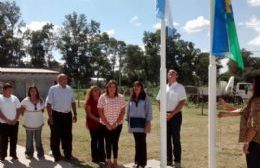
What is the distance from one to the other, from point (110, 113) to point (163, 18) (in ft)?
7.60

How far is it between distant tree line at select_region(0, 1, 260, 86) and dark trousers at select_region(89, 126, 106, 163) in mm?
58883

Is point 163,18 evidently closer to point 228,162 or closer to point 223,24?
point 223,24

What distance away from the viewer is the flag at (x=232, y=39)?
19.5ft

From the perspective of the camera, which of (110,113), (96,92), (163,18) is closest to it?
(163,18)

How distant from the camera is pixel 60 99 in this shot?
9.61 m

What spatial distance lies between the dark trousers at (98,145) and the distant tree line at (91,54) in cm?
5888

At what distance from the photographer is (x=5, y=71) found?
41688 millimetres

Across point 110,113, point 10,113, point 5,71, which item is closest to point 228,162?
point 110,113

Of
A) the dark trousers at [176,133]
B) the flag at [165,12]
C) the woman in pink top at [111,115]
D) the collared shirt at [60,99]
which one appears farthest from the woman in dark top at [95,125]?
the flag at [165,12]

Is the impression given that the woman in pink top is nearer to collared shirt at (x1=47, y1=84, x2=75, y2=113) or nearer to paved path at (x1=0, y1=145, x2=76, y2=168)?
paved path at (x1=0, y1=145, x2=76, y2=168)

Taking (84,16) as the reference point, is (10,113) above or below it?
below

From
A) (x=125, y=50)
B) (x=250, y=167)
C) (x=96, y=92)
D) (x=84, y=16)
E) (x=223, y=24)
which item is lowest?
(x=250, y=167)

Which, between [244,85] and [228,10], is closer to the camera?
Result: [228,10]

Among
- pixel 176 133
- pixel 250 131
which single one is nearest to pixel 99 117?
pixel 176 133
